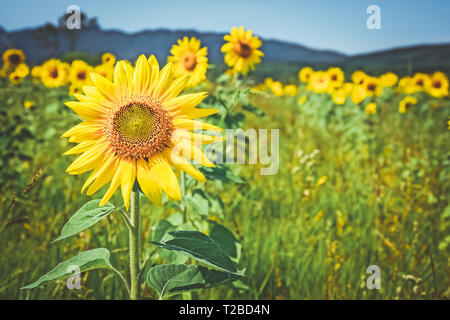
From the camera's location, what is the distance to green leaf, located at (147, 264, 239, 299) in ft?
3.32

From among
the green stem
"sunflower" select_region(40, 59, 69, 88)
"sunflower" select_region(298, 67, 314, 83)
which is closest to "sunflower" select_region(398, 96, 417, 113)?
"sunflower" select_region(298, 67, 314, 83)

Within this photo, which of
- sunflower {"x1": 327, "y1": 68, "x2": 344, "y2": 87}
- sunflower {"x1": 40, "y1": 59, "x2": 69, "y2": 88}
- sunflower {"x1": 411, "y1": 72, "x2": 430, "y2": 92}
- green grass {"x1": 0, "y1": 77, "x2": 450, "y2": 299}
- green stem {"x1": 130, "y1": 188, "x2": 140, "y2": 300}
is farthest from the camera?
sunflower {"x1": 411, "y1": 72, "x2": 430, "y2": 92}

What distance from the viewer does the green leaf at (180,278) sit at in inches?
39.8

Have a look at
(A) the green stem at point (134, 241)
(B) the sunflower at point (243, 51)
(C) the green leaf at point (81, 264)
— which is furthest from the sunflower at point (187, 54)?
(C) the green leaf at point (81, 264)

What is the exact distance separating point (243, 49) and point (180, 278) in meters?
1.98

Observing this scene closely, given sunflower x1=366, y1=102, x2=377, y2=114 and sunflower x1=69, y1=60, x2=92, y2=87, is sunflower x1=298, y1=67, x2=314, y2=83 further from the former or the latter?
sunflower x1=69, y1=60, x2=92, y2=87

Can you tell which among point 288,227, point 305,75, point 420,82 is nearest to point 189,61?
point 288,227

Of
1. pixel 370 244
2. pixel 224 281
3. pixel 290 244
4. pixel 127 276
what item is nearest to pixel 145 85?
pixel 224 281

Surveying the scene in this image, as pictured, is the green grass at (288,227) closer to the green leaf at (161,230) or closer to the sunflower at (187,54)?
the green leaf at (161,230)

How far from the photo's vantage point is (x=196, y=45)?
2.31 metres

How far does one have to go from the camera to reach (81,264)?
93cm

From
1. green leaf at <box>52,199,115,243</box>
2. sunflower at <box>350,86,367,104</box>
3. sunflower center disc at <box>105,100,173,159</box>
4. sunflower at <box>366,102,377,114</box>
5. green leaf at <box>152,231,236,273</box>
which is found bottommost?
green leaf at <box>152,231,236,273</box>

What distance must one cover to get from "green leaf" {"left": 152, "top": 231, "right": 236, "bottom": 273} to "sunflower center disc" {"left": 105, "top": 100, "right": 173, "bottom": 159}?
0.88 ft
